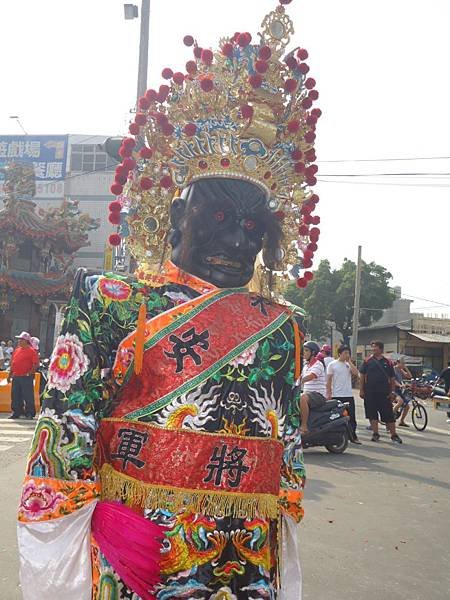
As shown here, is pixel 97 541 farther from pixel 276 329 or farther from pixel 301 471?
pixel 276 329

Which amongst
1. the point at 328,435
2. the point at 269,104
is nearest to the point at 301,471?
the point at 269,104

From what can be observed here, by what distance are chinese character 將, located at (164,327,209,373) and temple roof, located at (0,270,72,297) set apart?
2745 cm

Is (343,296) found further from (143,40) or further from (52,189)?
(143,40)

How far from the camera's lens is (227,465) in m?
1.72

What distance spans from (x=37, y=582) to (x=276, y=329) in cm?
99

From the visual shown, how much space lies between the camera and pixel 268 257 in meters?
2.26

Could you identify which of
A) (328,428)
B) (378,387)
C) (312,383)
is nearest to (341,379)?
(378,387)

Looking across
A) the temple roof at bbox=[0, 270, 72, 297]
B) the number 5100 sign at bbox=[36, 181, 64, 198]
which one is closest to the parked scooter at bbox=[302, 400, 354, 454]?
the temple roof at bbox=[0, 270, 72, 297]

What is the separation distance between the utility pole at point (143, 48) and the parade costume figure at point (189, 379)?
28.0 feet

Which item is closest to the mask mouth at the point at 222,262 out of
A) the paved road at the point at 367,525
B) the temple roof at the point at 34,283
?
the paved road at the point at 367,525

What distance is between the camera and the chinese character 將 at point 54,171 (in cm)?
3584

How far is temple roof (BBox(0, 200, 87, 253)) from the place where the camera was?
91.1 ft

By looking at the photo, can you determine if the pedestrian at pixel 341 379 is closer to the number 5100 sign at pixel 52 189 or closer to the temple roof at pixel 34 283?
the temple roof at pixel 34 283

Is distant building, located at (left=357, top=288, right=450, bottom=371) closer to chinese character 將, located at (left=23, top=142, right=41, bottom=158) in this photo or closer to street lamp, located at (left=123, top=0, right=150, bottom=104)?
chinese character 將, located at (left=23, top=142, right=41, bottom=158)
